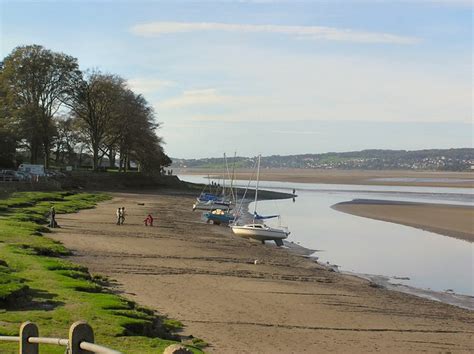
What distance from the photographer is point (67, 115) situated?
89562 millimetres

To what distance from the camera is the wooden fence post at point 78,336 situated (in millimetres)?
5523

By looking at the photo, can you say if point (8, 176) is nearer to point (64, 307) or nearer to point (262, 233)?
point (262, 233)

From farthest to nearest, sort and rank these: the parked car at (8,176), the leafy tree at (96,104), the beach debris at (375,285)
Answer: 1. the leafy tree at (96,104)
2. the parked car at (8,176)
3. the beach debris at (375,285)

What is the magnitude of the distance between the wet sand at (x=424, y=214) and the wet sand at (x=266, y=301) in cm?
1911

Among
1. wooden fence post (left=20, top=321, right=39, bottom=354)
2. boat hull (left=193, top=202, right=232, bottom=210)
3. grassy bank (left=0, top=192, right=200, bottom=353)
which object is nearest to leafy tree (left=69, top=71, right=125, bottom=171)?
boat hull (left=193, top=202, right=232, bottom=210)

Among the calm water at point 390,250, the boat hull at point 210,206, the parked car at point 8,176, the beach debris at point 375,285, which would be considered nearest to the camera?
the beach debris at point 375,285

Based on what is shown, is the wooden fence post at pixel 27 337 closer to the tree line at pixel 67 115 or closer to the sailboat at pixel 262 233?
the sailboat at pixel 262 233

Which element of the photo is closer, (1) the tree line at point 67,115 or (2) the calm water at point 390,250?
(2) the calm water at point 390,250

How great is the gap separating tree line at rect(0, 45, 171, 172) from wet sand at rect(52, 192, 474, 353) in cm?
4536

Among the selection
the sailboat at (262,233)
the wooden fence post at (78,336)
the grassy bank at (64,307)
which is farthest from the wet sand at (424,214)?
the wooden fence post at (78,336)

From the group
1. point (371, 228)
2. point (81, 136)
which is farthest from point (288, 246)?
point (81, 136)

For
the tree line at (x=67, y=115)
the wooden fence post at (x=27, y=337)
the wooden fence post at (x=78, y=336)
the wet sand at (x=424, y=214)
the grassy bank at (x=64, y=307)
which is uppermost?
the tree line at (x=67, y=115)

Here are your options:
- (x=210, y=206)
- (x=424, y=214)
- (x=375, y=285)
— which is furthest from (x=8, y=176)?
(x=375, y=285)

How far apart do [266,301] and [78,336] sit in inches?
520
